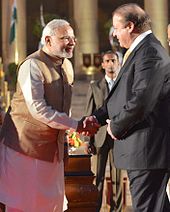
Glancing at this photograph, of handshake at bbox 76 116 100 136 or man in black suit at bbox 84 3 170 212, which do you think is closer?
man in black suit at bbox 84 3 170 212

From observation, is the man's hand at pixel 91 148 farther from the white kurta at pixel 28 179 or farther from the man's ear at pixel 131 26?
the man's ear at pixel 131 26

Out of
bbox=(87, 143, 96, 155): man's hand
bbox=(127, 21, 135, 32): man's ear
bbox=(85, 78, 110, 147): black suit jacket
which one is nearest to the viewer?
bbox=(127, 21, 135, 32): man's ear

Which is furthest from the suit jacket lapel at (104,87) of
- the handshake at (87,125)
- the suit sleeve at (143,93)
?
the suit sleeve at (143,93)

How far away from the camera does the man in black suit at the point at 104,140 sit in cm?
888

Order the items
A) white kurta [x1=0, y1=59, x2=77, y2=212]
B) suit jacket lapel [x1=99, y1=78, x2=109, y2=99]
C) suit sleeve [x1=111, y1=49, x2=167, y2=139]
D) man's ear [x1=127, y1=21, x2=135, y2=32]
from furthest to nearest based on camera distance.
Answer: suit jacket lapel [x1=99, y1=78, x2=109, y2=99] < white kurta [x1=0, y1=59, x2=77, y2=212] < man's ear [x1=127, y1=21, x2=135, y2=32] < suit sleeve [x1=111, y1=49, x2=167, y2=139]

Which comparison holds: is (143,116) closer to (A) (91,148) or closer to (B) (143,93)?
(B) (143,93)

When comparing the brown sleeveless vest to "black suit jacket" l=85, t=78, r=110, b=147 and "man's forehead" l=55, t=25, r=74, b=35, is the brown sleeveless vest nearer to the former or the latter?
"man's forehead" l=55, t=25, r=74, b=35

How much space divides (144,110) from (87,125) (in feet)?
2.33

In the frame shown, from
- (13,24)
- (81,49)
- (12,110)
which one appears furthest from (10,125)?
(81,49)

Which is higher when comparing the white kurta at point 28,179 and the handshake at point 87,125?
the handshake at point 87,125

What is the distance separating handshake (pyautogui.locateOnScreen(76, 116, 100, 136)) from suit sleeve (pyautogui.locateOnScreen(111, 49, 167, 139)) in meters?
0.52

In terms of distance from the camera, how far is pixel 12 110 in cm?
599

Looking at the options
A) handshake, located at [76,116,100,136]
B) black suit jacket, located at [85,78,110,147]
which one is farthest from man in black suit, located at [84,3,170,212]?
black suit jacket, located at [85,78,110,147]

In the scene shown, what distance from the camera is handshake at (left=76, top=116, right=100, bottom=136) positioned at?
5918 millimetres
